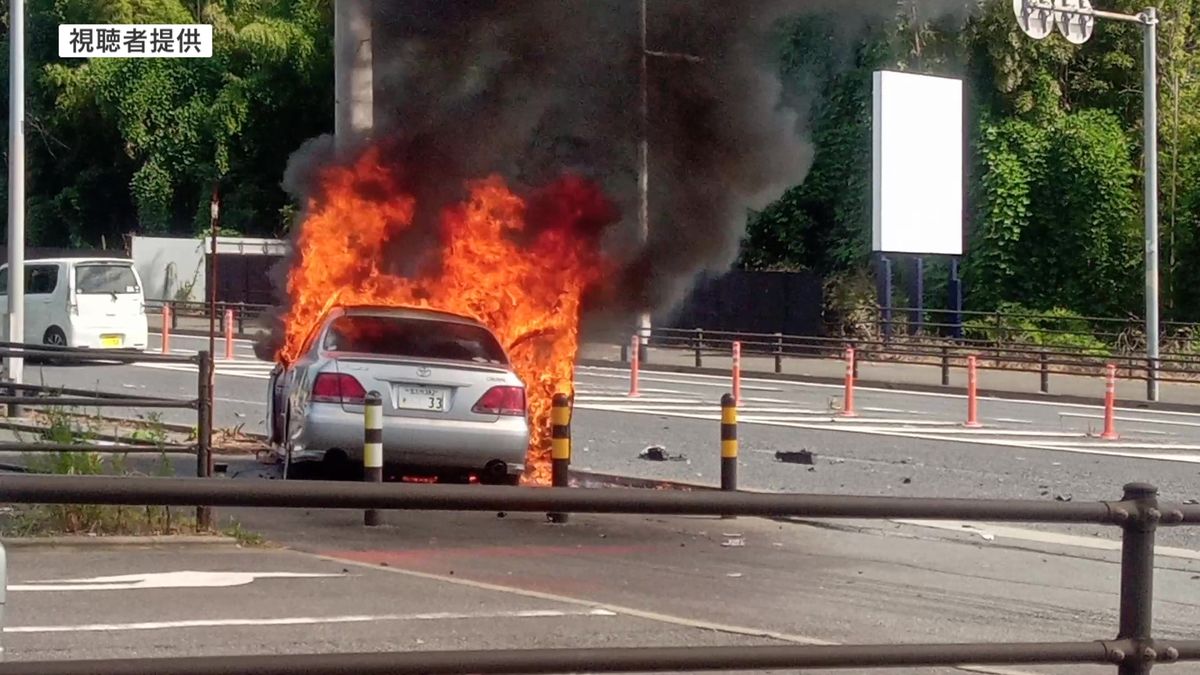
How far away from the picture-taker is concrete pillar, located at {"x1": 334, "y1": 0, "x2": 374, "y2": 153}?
48.0 feet

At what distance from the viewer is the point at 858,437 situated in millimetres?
19594

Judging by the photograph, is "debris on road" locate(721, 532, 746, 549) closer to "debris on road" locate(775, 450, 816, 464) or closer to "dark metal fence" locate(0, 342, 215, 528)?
"dark metal fence" locate(0, 342, 215, 528)

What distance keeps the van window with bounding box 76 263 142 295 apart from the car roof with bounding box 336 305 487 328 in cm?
1711

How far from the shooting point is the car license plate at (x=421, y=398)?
38.8 ft

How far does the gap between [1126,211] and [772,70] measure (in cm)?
2599

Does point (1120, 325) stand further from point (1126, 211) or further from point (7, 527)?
point (7, 527)

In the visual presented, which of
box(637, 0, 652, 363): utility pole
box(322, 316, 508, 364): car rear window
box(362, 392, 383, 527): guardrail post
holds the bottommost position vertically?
box(362, 392, 383, 527): guardrail post

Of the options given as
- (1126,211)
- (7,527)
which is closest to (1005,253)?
(1126,211)

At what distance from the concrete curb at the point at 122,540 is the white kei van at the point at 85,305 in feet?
64.5

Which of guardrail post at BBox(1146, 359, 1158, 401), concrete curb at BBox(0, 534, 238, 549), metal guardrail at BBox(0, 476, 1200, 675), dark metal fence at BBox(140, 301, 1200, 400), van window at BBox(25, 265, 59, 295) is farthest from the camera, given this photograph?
dark metal fence at BBox(140, 301, 1200, 400)

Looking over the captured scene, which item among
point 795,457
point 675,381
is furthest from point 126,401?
point 675,381

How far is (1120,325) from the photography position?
37125 millimetres

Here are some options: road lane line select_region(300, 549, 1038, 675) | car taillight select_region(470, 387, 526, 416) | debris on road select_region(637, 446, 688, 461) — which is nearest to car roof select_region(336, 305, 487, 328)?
car taillight select_region(470, 387, 526, 416)

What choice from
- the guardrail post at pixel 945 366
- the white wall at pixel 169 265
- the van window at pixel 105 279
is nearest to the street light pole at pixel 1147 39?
the guardrail post at pixel 945 366
